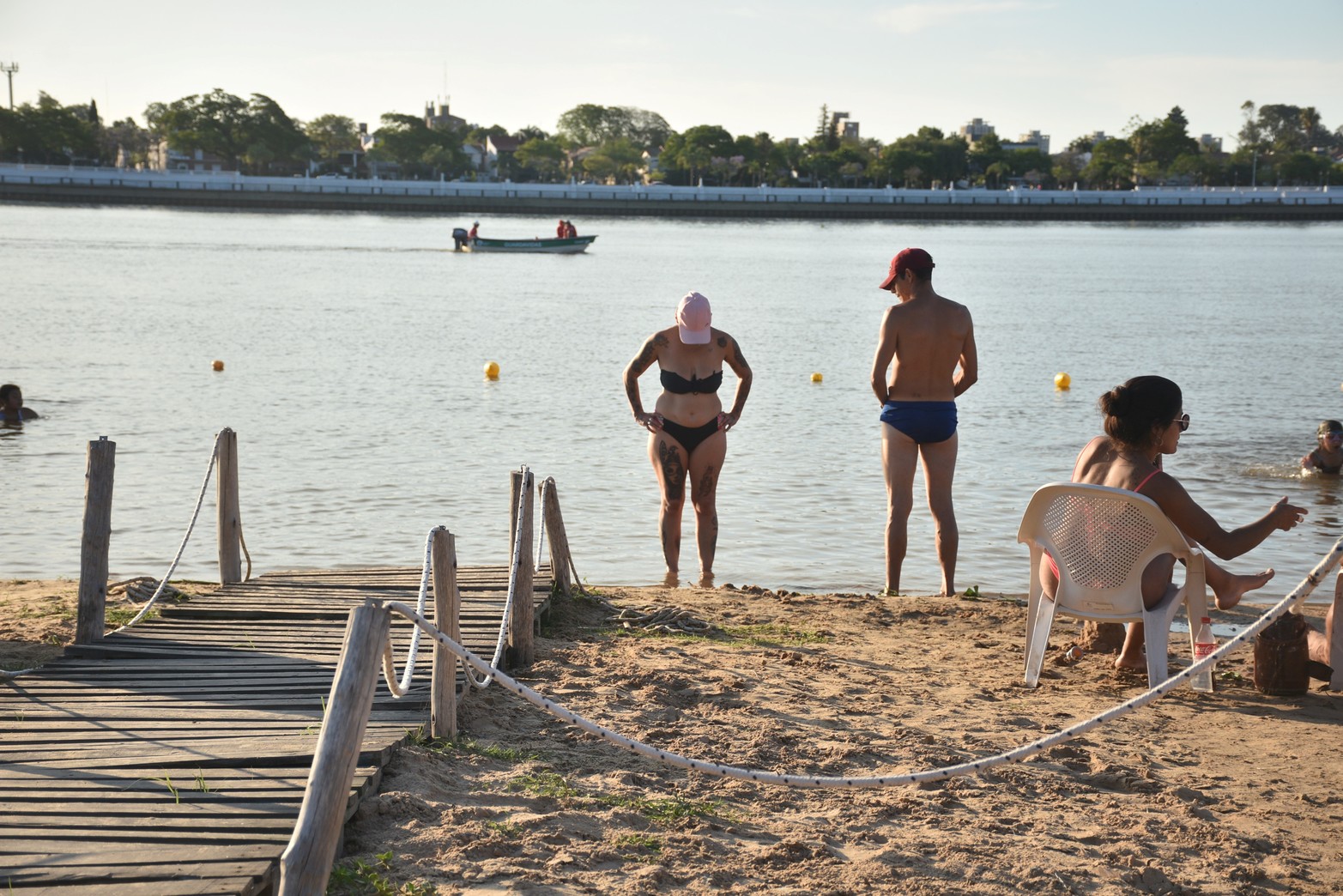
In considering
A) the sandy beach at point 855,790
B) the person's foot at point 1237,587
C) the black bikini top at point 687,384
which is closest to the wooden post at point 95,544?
the sandy beach at point 855,790

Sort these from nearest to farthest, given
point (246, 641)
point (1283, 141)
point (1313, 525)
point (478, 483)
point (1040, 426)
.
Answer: point (246, 641), point (1313, 525), point (478, 483), point (1040, 426), point (1283, 141)

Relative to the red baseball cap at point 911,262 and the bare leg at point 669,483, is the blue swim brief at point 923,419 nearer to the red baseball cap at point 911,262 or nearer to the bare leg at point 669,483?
the red baseball cap at point 911,262

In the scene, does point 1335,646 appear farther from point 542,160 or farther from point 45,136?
point 542,160

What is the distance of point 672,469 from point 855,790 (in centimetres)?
392

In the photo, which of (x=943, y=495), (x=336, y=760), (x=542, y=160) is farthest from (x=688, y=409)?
(x=542, y=160)

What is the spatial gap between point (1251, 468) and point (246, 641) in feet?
37.7

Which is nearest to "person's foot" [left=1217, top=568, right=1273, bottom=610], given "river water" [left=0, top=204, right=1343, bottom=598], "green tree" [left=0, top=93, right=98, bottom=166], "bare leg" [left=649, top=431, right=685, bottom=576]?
"bare leg" [left=649, top=431, right=685, bottom=576]

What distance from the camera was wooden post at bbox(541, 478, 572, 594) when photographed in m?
7.05

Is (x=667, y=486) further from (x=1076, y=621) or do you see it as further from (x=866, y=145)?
(x=866, y=145)

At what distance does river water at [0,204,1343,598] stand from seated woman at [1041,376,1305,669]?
12.0 ft

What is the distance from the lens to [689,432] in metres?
8.08

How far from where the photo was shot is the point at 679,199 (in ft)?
378

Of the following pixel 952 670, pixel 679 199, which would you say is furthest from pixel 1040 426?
pixel 679 199

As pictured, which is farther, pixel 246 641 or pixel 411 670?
pixel 246 641
